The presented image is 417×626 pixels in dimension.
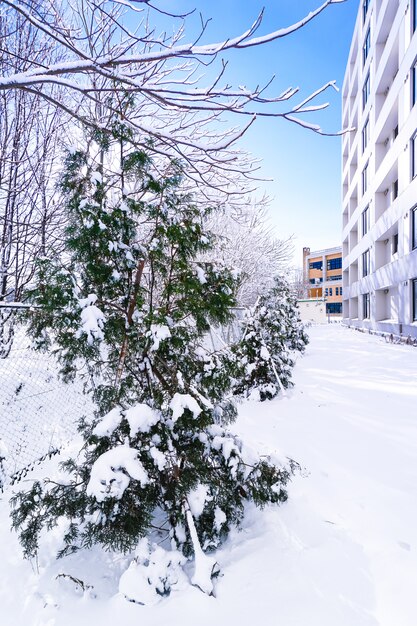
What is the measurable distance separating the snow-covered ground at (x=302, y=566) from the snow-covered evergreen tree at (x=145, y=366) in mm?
176

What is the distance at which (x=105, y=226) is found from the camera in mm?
2109

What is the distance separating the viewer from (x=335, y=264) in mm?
46781

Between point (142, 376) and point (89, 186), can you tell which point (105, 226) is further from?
point (142, 376)

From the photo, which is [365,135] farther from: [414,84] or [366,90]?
[414,84]

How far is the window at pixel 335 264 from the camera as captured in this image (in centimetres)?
4609

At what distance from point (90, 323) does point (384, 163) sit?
58.3ft

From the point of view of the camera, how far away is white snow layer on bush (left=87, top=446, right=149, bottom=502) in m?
1.73

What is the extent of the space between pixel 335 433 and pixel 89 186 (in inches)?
149

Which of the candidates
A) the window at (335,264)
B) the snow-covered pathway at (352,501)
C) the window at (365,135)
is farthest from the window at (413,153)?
the window at (335,264)

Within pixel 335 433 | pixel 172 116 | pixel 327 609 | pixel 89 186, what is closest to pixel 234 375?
pixel 327 609

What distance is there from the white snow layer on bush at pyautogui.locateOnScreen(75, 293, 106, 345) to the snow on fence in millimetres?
2209

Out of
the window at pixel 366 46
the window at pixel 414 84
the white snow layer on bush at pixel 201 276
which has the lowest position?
the white snow layer on bush at pixel 201 276

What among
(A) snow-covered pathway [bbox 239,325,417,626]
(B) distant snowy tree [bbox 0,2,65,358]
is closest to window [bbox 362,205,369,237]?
(A) snow-covered pathway [bbox 239,325,417,626]

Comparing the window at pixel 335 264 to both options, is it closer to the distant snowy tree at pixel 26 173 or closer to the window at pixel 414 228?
the window at pixel 414 228
